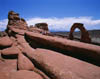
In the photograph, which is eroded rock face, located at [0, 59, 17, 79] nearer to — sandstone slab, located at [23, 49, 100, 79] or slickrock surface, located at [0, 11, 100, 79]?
slickrock surface, located at [0, 11, 100, 79]

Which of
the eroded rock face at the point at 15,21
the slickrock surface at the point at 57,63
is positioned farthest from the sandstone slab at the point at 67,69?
the eroded rock face at the point at 15,21

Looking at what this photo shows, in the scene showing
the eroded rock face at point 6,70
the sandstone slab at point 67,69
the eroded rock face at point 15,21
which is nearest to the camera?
the sandstone slab at point 67,69

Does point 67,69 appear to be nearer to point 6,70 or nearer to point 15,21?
point 6,70

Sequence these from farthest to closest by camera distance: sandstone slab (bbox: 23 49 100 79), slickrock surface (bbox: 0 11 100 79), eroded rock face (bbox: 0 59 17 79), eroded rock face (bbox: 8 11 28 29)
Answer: eroded rock face (bbox: 8 11 28 29) < eroded rock face (bbox: 0 59 17 79) < slickrock surface (bbox: 0 11 100 79) < sandstone slab (bbox: 23 49 100 79)

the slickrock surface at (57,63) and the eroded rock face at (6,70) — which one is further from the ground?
the slickrock surface at (57,63)

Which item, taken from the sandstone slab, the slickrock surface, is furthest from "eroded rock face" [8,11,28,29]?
the sandstone slab

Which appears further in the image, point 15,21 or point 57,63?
point 15,21

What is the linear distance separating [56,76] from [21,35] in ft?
13.5

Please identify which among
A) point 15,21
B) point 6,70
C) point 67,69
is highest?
point 15,21

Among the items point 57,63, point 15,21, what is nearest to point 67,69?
point 57,63

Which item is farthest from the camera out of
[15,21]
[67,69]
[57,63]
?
[15,21]

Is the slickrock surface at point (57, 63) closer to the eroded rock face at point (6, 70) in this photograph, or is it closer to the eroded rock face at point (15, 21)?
the eroded rock face at point (6, 70)

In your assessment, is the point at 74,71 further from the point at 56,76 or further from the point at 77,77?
the point at 56,76

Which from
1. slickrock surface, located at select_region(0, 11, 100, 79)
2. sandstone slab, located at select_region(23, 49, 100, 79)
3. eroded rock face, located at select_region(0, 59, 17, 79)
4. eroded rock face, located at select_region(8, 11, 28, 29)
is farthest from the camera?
eroded rock face, located at select_region(8, 11, 28, 29)
